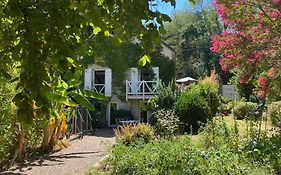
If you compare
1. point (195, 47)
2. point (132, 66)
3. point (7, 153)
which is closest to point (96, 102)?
point (132, 66)

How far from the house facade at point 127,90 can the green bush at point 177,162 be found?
17.4 metres

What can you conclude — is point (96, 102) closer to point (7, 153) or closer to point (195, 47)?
point (7, 153)

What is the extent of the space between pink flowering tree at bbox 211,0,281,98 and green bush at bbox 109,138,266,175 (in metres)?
3.32

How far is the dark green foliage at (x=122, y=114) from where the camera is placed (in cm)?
2511

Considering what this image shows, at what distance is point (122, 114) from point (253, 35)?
16.4 meters

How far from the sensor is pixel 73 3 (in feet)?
7.11

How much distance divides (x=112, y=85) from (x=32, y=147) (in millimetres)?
15927

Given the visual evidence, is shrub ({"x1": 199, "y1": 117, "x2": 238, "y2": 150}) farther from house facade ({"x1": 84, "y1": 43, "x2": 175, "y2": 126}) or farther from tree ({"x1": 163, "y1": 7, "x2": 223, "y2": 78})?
tree ({"x1": 163, "y1": 7, "x2": 223, "y2": 78})

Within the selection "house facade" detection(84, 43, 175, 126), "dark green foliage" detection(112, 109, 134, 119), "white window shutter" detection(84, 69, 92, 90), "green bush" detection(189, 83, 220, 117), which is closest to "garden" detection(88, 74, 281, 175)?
"green bush" detection(189, 83, 220, 117)

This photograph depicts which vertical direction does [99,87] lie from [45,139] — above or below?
above

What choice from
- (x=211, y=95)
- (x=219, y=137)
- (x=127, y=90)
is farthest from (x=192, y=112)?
(x=219, y=137)

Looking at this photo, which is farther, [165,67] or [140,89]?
[165,67]

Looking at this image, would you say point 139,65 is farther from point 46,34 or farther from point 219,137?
point 219,137

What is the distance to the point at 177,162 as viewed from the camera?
6559 mm
